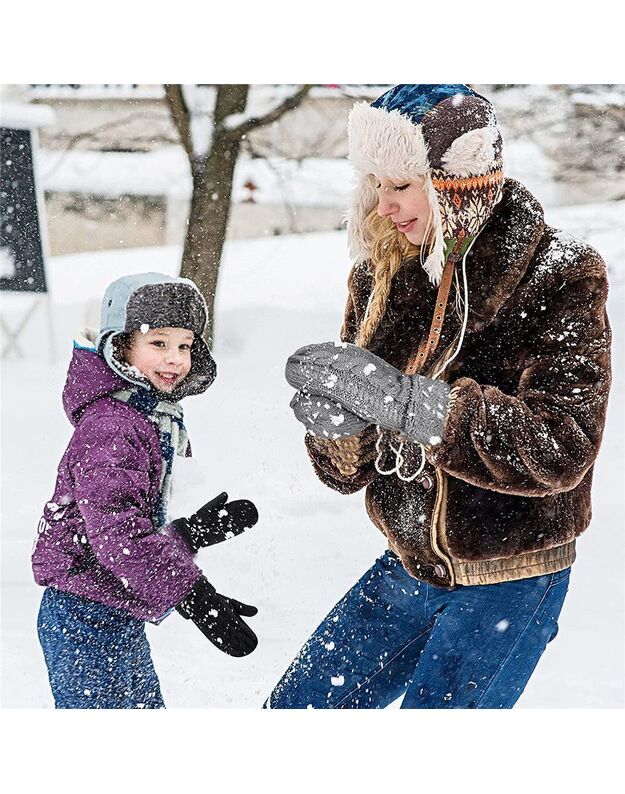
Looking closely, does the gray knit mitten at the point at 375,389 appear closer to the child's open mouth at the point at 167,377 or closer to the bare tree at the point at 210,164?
the child's open mouth at the point at 167,377

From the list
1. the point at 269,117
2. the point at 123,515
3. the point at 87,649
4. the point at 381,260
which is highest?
the point at 269,117

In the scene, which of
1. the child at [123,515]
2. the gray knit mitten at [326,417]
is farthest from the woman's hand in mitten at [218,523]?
the gray knit mitten at [326,417]

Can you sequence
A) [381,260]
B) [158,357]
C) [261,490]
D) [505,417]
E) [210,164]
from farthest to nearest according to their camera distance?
[210,164]
[261,490]
[158,357]
[381,260]
[505,417]

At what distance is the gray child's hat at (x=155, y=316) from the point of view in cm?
184

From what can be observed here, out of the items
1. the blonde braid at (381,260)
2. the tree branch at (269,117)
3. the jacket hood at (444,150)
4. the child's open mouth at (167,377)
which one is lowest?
the child's open mouth at (167,377)

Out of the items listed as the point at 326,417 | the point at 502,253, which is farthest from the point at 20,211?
the point at 502,253

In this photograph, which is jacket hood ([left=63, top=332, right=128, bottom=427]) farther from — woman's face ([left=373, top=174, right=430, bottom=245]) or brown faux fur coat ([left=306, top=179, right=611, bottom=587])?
woman's face ([left=373, top=174, right=430, bottom=245])

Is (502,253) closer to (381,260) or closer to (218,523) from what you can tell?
(381,260)

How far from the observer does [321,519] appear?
246cm

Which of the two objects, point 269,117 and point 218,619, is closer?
point 218,619

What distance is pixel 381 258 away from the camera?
5.62ft

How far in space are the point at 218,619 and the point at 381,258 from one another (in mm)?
747

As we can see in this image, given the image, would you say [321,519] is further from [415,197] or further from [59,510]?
[415,197]

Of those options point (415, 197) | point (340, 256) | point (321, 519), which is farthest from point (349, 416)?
point (340, 256)
